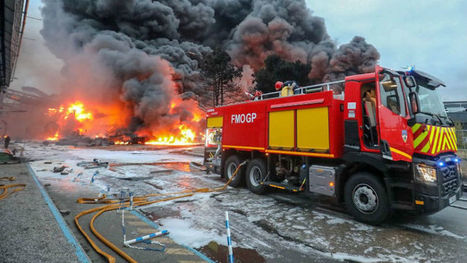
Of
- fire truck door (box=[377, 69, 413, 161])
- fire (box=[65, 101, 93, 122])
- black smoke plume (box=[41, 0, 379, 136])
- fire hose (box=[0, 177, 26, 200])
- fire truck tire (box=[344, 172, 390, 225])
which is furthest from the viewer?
fire (box=[65, 101, 93, 122])

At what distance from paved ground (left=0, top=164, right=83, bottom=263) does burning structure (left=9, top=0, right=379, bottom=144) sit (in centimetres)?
2877

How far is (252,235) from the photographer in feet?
12.5

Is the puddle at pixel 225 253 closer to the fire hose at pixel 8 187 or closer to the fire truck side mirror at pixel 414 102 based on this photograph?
the fire truck side mirror at pixel 414 102

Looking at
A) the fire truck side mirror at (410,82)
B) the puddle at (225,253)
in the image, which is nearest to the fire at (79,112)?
the puddle at (225,253)

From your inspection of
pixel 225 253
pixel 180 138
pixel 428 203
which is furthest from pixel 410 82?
pixel 180 138

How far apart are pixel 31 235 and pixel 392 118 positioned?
562cm

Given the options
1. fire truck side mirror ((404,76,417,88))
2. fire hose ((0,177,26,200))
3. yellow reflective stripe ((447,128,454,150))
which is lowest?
fire hose ((0,177,26,200))

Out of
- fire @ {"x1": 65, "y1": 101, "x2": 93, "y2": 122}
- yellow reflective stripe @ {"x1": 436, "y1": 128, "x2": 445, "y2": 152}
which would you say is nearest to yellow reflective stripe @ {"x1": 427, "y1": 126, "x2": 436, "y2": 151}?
yellow reflective stripe @ {"x1": 436, "y1": 128, "x2": 445, "y2": 152}

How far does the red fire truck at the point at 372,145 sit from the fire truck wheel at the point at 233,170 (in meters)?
1.15

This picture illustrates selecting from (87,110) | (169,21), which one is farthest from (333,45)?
(87,110)

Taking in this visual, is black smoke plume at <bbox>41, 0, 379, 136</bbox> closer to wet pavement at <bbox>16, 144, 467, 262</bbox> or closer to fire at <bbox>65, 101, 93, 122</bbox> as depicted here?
fire at <bbox>65, 101, 93, 122</bbox>

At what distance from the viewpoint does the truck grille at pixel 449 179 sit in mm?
4004

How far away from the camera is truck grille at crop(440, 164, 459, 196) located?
13.1 ft

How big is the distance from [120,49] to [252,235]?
1509 inches
